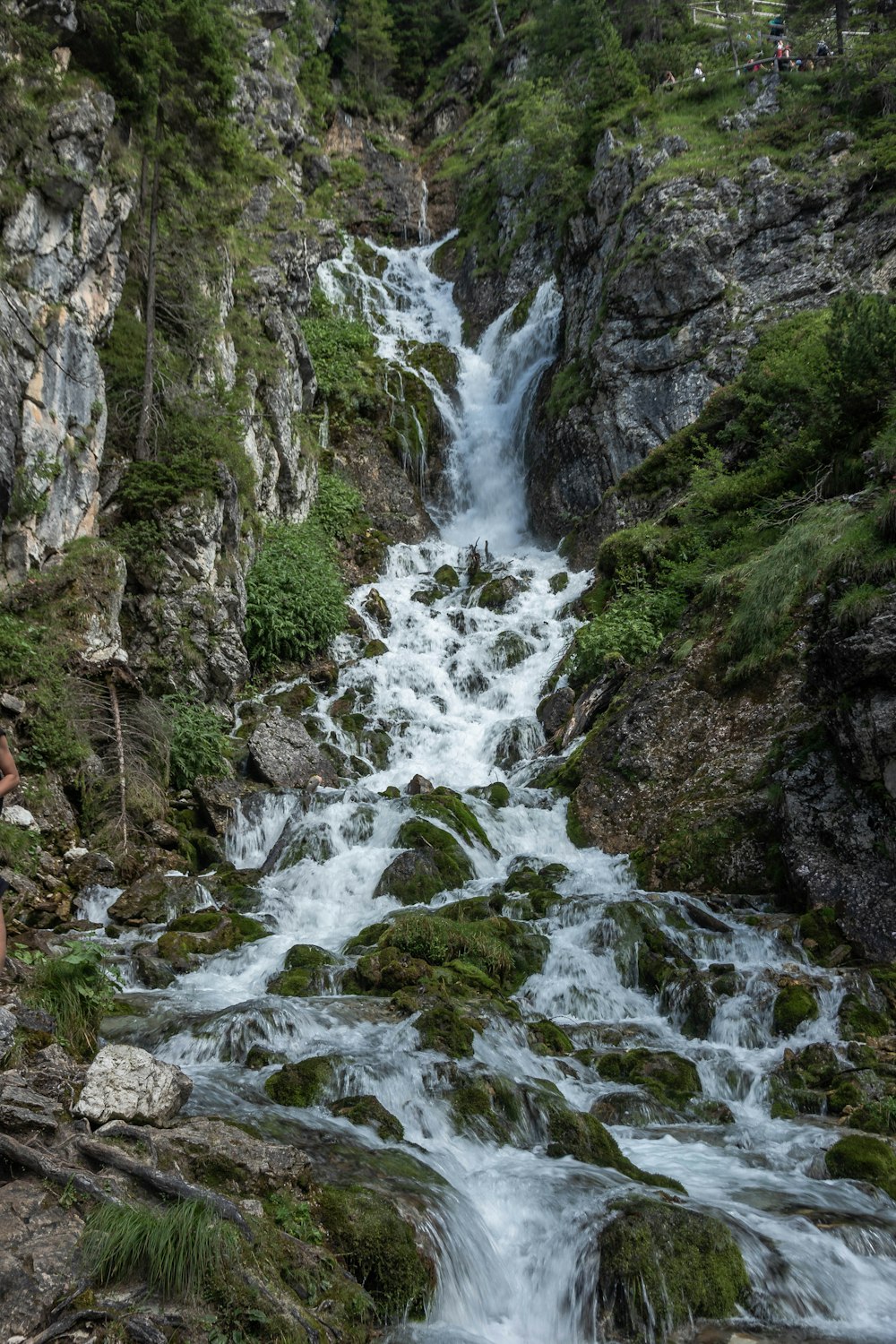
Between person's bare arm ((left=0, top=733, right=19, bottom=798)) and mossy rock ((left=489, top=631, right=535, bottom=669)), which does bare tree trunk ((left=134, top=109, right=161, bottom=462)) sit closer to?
mossy rock ((left=489, top=631, right=535, bottom=669))

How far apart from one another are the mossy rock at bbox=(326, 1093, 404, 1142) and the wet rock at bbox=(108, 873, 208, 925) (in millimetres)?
5072

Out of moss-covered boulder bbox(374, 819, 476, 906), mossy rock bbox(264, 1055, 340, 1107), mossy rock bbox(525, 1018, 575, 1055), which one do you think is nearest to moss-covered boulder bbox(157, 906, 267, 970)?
moss-covered boulder bbox(374, 819, 476, 906)

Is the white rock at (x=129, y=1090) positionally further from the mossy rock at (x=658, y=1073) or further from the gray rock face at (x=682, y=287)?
the gray rock face at (x=682, y=287)

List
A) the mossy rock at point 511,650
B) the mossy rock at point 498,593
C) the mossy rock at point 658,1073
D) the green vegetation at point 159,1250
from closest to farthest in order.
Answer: the green vegetation at point 159,1250 < the mossy rock at point 658,1073 < the mossy rock at point 511,650 < the mossy rock at point 498,593

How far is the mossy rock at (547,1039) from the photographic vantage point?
7.27 meters

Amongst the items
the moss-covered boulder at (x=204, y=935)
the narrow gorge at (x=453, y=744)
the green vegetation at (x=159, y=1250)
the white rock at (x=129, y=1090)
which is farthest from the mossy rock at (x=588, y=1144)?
Answer: the moss-covered boulder at (x=204, y=935)

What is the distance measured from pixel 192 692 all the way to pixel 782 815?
10587 millimetres

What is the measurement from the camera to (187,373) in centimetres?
1809

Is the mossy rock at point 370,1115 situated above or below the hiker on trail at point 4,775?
below

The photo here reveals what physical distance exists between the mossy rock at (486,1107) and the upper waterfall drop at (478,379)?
2231 centimetres

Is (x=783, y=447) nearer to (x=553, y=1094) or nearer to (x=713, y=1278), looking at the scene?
(x=553, y=1094)

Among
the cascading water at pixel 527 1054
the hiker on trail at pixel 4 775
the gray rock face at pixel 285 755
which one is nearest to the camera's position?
the cascading water at pixel 527 1054

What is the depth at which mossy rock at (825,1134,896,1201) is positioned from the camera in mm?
5387

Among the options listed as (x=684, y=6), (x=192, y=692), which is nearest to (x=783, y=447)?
(x=192, y=692)
